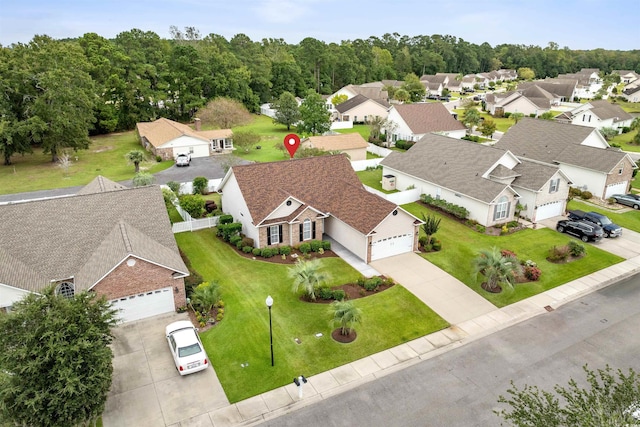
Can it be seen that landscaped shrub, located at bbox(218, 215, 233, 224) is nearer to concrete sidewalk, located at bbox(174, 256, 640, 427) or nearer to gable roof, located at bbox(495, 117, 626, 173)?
concrete sidewalk, located at bbox(174, 256, 640, 427)

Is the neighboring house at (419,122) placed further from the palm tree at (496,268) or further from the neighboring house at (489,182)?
the palm tree at (496,268)

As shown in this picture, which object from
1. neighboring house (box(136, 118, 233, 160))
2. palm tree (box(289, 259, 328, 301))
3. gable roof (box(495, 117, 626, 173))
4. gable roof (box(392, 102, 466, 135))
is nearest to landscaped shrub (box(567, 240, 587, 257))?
gable roof (box(495, 117, 626, 173))

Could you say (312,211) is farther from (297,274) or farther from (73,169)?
(73,169)

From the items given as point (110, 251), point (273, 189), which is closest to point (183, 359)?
point (110, 251)

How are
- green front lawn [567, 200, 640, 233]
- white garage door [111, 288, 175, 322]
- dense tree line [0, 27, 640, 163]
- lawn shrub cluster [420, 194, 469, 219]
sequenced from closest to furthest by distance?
white garage door [111, 288, 175, 322] → lawn shrub cluster [420, 194, 469, 219] → green front lawn [567, 200, 640, 233] → dense tree line [0, 27, 640, 163]

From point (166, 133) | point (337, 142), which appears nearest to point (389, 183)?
point (337, 142)

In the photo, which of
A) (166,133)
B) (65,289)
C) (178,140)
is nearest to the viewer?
(65,289)

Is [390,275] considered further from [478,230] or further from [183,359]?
[183,359]
